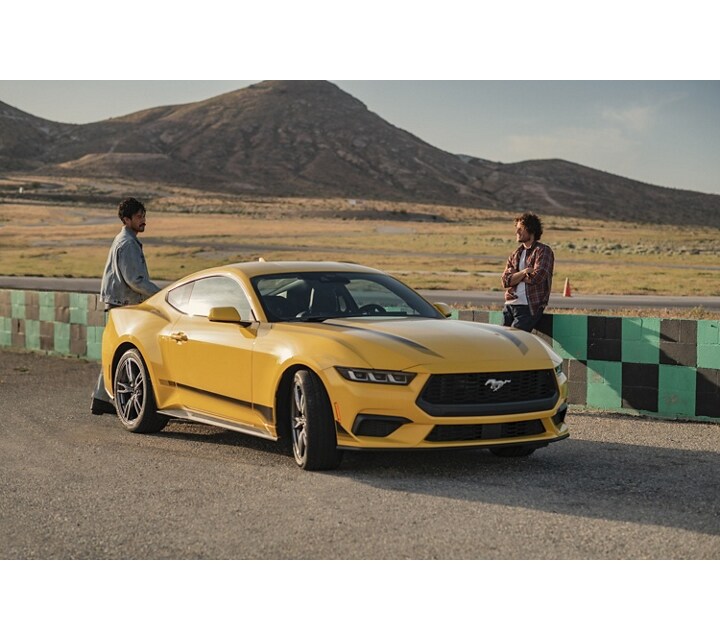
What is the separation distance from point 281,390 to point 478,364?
54.9 inches

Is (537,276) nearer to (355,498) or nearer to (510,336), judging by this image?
(510,336)

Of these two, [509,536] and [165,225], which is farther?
[165,225]

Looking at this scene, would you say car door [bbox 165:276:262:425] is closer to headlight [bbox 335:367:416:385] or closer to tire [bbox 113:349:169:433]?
tire [bbox 113:349:169:433]

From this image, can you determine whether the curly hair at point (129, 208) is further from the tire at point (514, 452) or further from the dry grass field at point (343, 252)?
the dry grass field at point (343, 252)

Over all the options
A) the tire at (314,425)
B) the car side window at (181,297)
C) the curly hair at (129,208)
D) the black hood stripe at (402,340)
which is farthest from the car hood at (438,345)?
the curly hair at (129,208)

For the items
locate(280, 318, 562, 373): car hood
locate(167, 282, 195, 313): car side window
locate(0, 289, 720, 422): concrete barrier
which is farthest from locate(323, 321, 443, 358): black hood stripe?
locate(0, 289, 720, 422): concrete barrier

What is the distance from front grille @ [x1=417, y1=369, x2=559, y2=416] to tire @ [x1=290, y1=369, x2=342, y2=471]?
0.64 m

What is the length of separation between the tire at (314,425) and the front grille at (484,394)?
64 centimetres

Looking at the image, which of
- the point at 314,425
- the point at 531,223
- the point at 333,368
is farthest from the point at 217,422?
the point at 531,223

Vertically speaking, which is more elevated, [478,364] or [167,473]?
[478,364]

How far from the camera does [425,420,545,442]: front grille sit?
737 centimetres

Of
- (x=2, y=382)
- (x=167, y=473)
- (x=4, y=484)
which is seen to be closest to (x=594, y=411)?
(x=167, y=473)

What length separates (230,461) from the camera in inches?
325

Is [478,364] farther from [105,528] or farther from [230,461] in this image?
[105,528]
